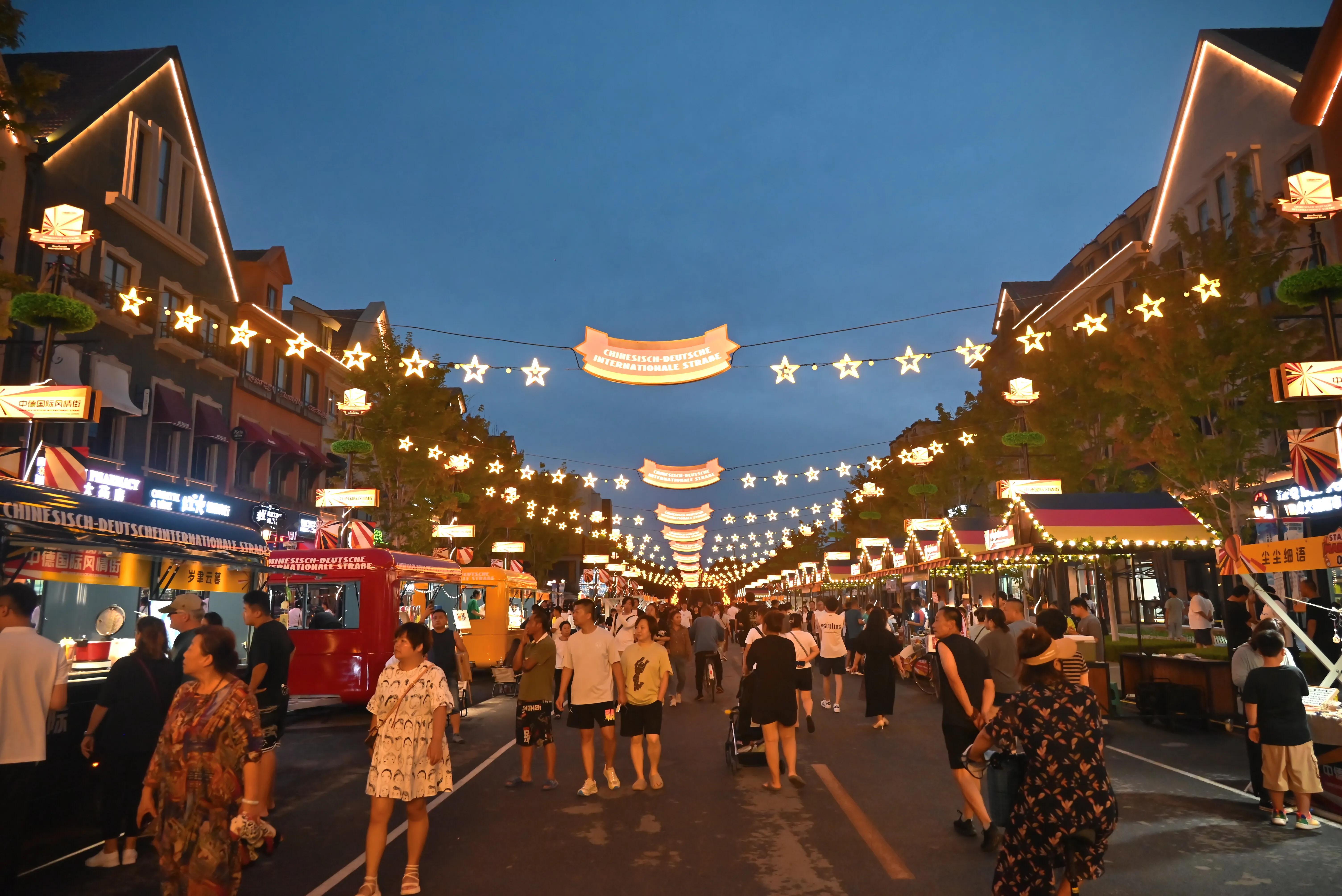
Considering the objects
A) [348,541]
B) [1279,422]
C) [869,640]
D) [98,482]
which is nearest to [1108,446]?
[1279,422]

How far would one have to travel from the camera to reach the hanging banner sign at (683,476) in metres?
29.2

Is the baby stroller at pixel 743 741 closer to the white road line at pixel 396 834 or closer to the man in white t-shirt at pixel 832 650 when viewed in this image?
the white road line at pixel 396 834

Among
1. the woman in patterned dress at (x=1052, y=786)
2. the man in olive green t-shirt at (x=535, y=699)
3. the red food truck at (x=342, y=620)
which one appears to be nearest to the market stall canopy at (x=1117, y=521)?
the man in olive green t-shirt at (x=535, y=699)

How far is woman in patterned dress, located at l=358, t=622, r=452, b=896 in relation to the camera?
596 centimetres

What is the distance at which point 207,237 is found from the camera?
28.5 meters

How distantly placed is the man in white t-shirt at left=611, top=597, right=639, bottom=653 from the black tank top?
3479 mm

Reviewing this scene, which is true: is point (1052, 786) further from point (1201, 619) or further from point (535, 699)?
point (1201, 619)

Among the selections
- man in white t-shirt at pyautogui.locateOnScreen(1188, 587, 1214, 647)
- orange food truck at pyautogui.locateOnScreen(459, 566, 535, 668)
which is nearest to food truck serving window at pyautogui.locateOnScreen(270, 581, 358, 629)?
orange food truck at pyautogui.locateOnScreen(459, 566, 535, 668)

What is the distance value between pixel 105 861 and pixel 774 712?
5995 millimetres

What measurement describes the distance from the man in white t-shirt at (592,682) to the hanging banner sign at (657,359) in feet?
20.1

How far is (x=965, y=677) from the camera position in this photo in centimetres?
767

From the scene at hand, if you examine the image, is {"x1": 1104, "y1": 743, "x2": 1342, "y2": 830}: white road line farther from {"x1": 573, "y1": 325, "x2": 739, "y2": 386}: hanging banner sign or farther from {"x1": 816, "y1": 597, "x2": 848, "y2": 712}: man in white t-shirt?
{"x1": 573, "y1": 325, "x2": 739, "y2": 386}: hanging banner sign

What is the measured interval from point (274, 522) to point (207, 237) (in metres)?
9.60

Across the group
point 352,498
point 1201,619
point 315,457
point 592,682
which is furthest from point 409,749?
point 315,457
